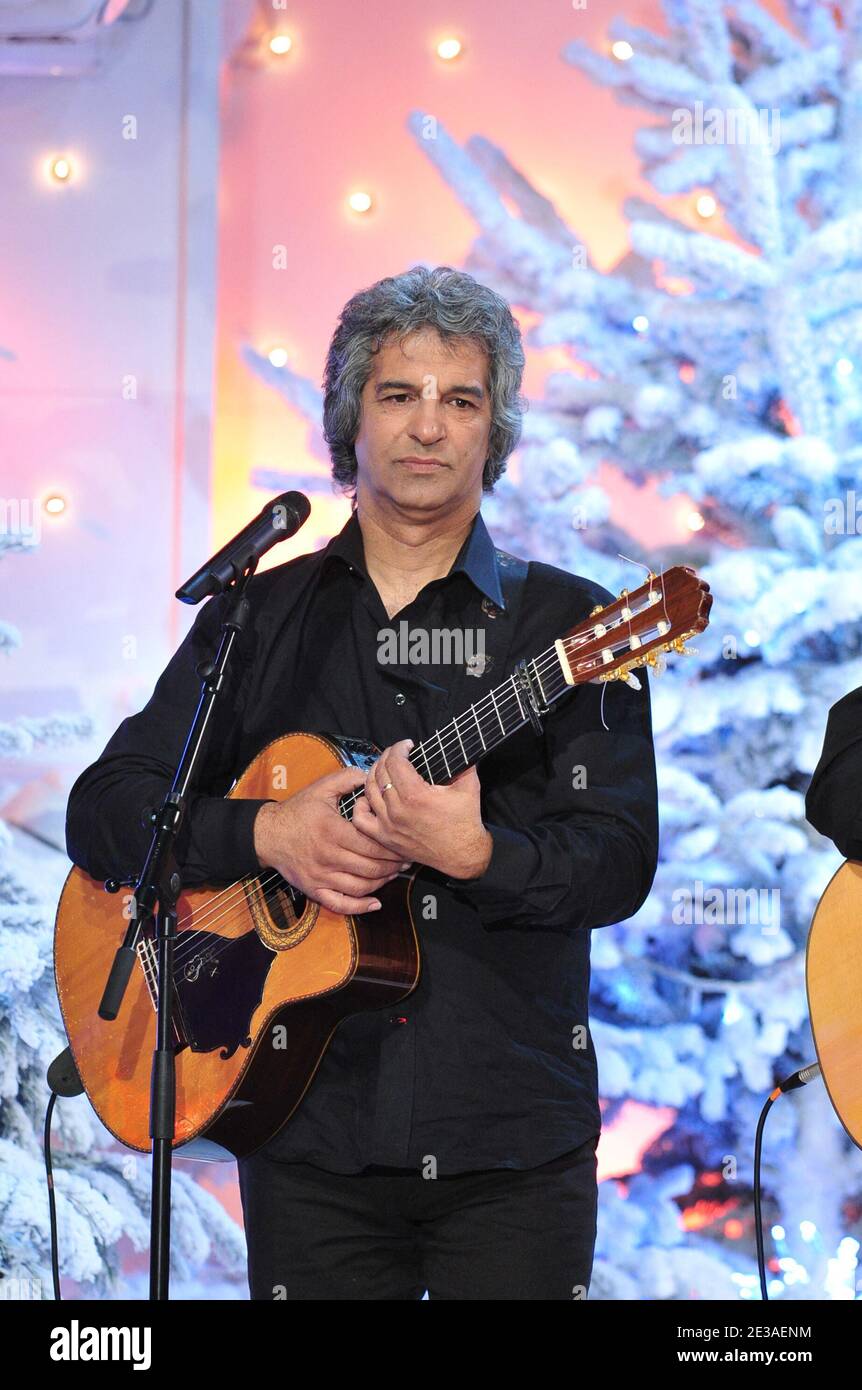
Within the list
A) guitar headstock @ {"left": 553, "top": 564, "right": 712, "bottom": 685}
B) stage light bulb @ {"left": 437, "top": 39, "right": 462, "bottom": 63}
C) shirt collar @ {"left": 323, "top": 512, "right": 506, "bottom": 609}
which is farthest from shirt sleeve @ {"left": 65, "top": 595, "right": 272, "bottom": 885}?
stage light bulb @ {"left": 437, "top": 39, "right": 462, "bottom": 63}

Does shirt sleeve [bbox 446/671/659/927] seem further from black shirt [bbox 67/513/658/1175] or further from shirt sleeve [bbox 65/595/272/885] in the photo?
shirt sleeve [bbox 65/595/272/885]

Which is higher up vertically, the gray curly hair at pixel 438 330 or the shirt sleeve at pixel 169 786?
the gray curly hair at pixel 438 330

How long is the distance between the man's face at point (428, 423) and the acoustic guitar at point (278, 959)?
0.47 metres

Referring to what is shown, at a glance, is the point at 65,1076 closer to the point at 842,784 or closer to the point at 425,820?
the point at 425,820

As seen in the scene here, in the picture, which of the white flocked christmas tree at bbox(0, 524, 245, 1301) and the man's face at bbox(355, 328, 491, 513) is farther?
the white flocked christmas tree at bbox(0, 524, 245, 1301)

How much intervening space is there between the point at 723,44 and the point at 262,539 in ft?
7.43

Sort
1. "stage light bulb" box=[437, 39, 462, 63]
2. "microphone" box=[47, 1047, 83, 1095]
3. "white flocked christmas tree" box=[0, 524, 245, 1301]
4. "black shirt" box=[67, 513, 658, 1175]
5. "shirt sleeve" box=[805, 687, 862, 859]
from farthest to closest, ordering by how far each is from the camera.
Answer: "stage light bulb" box=[437, 39, 462, 63] → "white flocked christmas tree" box=[0, 524, 245, 1301] → "microphone" box=[47, 1047, 83, 1095] → "shirt sleeve" box=[805, 687, 862, 859] → "black shirt" box=[67, 513, 658, 1175]

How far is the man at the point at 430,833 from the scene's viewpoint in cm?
247

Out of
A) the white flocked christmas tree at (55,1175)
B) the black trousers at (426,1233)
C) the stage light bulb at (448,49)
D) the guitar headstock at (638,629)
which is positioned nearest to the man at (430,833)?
the black trousers at (426,1233)

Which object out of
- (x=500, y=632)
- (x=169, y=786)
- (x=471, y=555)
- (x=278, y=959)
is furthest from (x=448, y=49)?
(x=278, y=959)

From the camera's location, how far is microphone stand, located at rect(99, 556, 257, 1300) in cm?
223

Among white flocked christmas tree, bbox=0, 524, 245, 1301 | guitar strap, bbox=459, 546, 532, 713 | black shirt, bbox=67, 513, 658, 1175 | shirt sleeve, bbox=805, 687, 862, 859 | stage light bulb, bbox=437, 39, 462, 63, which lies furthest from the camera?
stage light bulb, bbox=437, 39, 462, 63

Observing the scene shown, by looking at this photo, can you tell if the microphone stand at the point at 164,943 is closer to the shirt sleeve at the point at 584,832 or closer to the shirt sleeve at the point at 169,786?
the shirt sleeve at the point at 169,786

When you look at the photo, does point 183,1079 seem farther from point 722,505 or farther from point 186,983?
point 722,505
